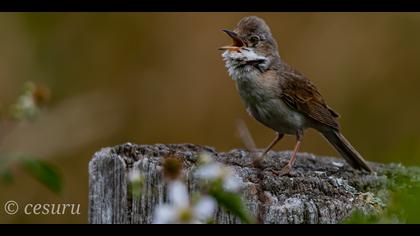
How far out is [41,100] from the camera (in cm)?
346

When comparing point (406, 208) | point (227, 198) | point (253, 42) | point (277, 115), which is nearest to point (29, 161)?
point (227, 198)

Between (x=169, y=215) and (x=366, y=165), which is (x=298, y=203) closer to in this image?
(x=169, y=215)

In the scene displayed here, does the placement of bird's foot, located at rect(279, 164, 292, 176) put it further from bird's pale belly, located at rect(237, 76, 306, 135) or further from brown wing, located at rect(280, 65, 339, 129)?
brown wing, located at rect(280, 65, 339, 129)

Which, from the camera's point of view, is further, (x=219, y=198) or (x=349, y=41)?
(x=349, y=41)

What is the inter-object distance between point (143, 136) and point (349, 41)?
7.84 ft

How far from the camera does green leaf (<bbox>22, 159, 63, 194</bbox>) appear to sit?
9.49ft

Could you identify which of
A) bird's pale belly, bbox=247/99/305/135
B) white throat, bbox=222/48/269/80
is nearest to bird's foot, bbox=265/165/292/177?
bird's pale belly, bbox=247/99/305/135

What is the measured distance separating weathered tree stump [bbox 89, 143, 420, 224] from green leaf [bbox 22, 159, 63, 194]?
970mm

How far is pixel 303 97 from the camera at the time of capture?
23.3 feet

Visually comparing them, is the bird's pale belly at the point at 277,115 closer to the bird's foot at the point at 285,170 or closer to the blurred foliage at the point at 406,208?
the bird's foot at the point at 285,170

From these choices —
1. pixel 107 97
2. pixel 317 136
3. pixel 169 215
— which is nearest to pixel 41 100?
pixel 169 215

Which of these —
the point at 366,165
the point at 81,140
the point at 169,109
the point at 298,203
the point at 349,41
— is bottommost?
the point at 298,203

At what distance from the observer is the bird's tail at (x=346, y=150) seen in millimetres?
6626

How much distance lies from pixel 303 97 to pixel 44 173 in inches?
173
